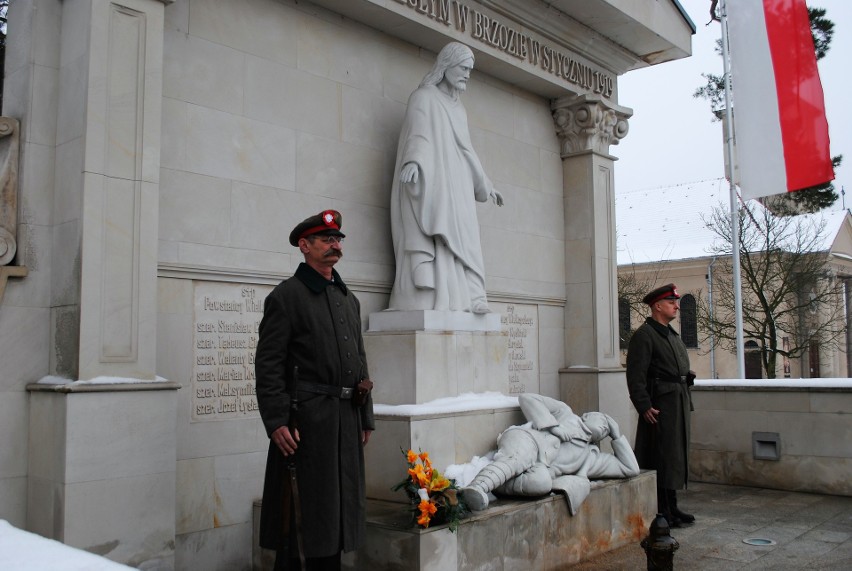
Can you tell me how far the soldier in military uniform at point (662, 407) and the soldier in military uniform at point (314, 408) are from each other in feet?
11.5

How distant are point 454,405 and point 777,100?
8.39m

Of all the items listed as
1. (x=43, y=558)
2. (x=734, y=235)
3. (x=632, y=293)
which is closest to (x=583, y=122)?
(x=734, y=235)

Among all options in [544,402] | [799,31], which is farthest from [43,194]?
[799,31]

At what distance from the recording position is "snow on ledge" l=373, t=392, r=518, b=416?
19.9 feet

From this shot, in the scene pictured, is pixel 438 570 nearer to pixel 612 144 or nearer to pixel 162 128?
pixel 162 128

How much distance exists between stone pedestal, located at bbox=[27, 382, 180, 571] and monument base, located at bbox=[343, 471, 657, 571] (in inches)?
47.3

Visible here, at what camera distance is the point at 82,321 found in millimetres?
4887

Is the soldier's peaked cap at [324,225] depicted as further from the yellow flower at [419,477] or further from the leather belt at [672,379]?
the leather belt at [672,379]

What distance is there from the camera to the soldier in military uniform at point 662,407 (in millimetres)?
7309

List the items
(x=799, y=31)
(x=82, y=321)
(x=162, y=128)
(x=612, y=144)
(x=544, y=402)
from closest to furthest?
1. (x=82, y=321)
2. (x=162, y=128)
3. (x=544, y=402)
4. (x=612, y=144)
5. (x=799, y=31)

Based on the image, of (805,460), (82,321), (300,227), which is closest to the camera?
(300,227)

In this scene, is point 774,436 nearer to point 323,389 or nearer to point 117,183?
point 323,389

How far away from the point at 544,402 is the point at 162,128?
11.7ft

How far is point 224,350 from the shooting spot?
6.07m
